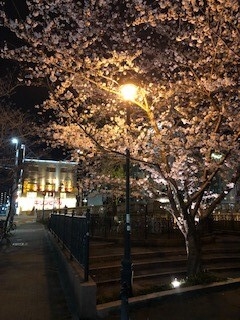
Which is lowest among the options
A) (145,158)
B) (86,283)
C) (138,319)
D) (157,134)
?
(138,319)

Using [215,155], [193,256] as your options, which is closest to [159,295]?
[193,256]

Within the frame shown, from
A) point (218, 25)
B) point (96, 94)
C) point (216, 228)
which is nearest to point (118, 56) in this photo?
point (96, 94)

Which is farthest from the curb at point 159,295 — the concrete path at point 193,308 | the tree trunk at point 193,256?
the tree trunk at point 193,256

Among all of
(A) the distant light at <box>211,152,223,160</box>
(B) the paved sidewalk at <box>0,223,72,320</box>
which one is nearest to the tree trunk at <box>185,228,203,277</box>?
(A) the distant light at <box>211,152,223,160</box>

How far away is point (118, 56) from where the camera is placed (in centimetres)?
1013

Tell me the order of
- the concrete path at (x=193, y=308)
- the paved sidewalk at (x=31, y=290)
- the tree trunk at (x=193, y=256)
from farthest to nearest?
the tree trunk at (x=193, y=256) < the paved sidewalk at (x=31, y=290) < the concrete path at (x=193, y=308)

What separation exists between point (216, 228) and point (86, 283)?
19.0 meters

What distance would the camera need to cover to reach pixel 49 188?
75.0m

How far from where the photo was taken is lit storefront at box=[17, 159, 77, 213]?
72438 mm

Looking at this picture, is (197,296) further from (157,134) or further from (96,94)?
(96,94)

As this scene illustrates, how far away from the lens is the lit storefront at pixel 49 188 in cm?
7244

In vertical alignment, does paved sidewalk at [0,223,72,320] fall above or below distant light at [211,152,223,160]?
below

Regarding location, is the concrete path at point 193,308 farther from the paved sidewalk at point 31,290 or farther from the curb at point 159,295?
the paved sidewalk at point 31,290

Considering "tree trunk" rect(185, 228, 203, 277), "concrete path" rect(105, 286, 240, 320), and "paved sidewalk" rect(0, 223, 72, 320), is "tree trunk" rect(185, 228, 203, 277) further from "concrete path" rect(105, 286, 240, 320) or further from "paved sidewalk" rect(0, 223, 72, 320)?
"paved sidewalk" rect(0, 223, 72, 320)
